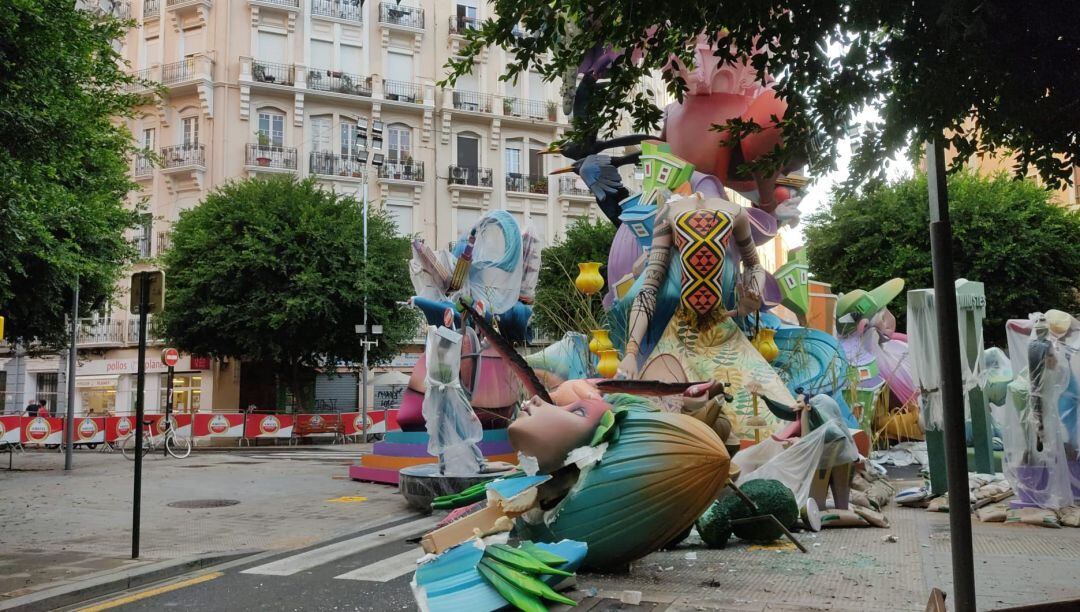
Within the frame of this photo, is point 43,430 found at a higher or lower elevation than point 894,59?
lower

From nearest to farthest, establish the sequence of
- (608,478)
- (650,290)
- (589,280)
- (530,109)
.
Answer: (608,478)
(650,290)
(589,280)
(530,109)

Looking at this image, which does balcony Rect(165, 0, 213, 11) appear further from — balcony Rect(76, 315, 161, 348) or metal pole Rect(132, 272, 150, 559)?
metal pole Rect(132, 272, 150, 559)

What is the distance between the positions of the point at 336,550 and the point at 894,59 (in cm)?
685

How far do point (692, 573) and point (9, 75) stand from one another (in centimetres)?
739

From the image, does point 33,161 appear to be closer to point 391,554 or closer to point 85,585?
point 85,585

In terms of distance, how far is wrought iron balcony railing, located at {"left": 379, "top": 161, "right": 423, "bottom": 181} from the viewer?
38.6m

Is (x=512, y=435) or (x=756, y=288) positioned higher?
(x=756, y=288)

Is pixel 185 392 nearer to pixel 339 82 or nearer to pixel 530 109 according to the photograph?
pixel 339 82

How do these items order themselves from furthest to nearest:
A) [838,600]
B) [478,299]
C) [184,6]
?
[184,6] → [478,299] → [838,600]

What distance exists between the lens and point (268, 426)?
89.6ft

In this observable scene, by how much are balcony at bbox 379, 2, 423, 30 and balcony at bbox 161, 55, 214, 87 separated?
8020mm

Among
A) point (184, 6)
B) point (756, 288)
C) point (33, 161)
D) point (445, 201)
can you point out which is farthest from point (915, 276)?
point (184, 6)

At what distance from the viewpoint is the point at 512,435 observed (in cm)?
617

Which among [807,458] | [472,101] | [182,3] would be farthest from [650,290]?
[182,3]
